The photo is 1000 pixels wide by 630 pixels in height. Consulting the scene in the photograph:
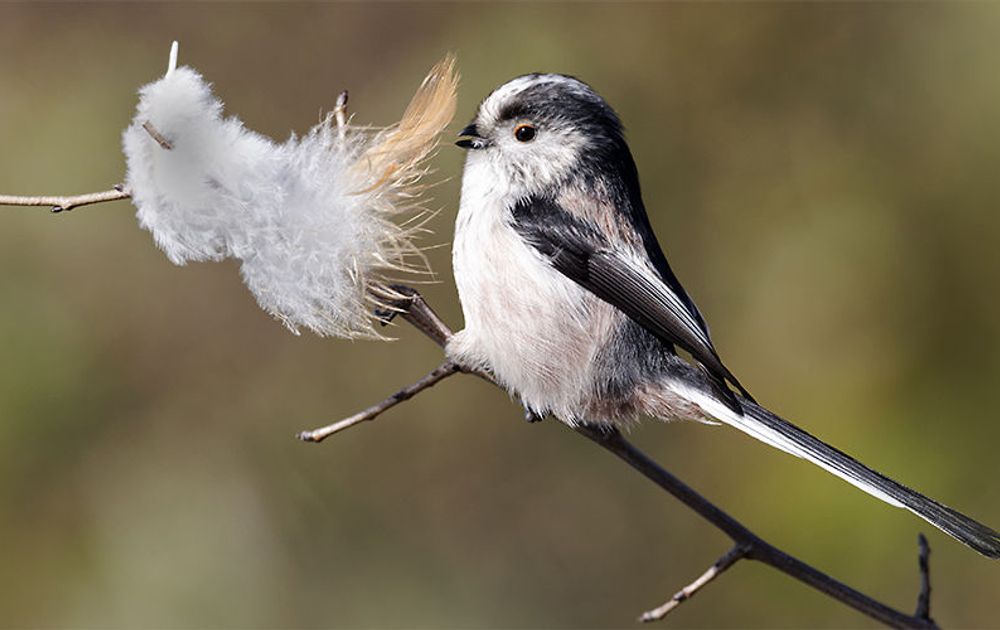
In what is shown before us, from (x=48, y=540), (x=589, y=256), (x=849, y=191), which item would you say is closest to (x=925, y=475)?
(x=849, y=191)

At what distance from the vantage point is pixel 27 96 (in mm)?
2658

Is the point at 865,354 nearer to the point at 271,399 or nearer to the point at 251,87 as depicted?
the point at 271,399

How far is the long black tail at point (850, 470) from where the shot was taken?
1440 millimetres

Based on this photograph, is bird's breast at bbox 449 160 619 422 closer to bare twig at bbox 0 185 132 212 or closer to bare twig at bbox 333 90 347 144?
bare twig at bbox 333 90 347 144

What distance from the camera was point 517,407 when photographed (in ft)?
8.01

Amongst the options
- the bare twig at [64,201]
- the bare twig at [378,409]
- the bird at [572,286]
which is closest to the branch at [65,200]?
the bare twig at [64,201]

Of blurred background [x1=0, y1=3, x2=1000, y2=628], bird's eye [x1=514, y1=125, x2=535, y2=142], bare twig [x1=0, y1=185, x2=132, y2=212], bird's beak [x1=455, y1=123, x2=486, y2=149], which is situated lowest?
blurred background [x1=0, y1=3, x2=1000, y2=628]

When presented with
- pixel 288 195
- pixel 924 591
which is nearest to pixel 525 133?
pixel 288 195

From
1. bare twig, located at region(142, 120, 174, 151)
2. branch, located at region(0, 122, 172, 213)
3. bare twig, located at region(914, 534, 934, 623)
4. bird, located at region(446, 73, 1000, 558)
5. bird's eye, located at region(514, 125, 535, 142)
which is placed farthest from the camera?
bird's eye, located at region(514, 125, 535, 142)

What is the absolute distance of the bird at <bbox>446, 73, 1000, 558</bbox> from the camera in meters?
1.71

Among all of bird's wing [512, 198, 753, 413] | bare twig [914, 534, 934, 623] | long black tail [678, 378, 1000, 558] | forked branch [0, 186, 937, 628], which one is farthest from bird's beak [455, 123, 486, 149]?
bare twig [914, 534, 934, 623]

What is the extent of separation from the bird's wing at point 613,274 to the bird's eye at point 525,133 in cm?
11

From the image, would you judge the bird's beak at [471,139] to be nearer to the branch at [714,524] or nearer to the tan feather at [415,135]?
the tan feather at [415,135]

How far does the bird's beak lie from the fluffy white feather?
29cm
